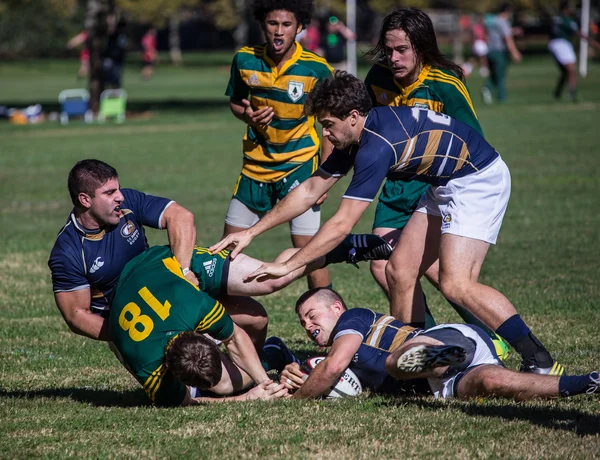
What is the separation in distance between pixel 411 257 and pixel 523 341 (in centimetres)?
95

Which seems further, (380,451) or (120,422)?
(120,422)

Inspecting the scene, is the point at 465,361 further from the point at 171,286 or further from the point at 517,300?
the point at 517,300

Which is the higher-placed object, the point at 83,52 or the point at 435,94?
the point at 435,94

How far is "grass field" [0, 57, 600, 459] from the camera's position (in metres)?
4.87

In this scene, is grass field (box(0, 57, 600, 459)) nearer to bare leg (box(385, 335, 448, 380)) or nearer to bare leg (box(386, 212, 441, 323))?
bare leg (box(385, 335, 448, 380))

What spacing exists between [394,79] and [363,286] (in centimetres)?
320

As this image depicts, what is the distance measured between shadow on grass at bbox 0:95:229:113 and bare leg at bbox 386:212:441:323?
2405 cm

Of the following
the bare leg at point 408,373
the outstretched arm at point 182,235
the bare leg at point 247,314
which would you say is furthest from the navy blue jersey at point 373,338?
the outstretched arm at point 182,235

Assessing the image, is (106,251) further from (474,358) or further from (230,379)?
(474,358)

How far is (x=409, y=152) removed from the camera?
17.8ft

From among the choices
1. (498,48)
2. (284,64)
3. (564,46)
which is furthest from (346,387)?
(498,48)

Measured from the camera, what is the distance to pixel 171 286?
548 centimetres

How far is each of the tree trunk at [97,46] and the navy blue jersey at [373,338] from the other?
2261cm

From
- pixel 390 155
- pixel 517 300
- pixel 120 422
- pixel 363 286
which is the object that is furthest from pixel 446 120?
pixel 363 286
